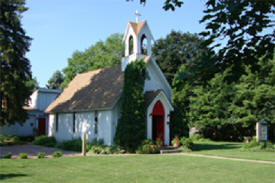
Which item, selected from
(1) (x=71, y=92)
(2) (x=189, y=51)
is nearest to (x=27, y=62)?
(1) (x=71, y=92)

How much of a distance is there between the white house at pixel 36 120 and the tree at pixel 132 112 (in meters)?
16.2

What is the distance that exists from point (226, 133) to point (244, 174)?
24.3m

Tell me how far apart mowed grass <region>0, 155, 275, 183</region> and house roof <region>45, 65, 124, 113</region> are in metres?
7.84

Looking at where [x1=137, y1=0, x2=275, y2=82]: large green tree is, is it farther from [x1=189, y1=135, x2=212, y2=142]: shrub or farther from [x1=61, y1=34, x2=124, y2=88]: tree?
[x1=61, y1=34, x2=124, y2=88]: tree

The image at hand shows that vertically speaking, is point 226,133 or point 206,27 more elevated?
point 206,27

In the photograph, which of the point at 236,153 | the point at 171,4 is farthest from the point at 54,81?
the point at 171,4

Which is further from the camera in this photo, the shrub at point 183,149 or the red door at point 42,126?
the red door at point 42,126

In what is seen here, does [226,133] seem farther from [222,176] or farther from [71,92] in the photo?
[222,176]

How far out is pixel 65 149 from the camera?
2348 centimetres

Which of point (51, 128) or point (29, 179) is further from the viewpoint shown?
point (51, 128)

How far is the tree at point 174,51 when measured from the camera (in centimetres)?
4347

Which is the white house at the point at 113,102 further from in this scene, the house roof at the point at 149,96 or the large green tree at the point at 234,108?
the large green tree at the point at 234,108

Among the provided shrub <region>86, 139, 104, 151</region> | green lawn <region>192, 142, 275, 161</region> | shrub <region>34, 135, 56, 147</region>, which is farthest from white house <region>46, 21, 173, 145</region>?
green lawn <region>192, 142, 275, 161</region>

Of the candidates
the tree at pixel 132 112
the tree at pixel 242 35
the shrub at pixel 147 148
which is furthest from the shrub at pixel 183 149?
the tree at pixel 242 35
